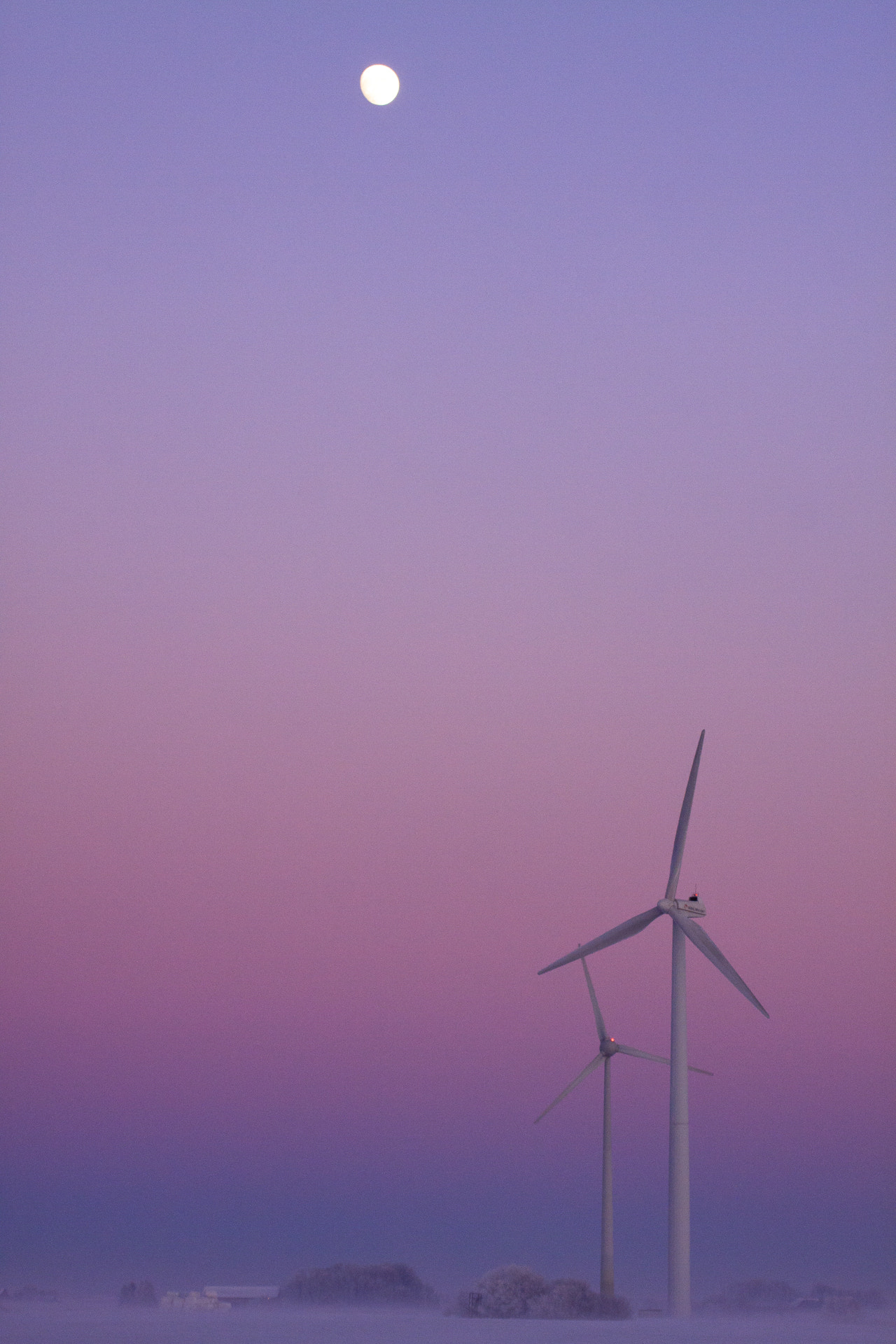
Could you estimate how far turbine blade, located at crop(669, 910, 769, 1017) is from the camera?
2685 inches

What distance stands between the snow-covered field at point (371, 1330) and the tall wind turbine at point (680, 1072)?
35.7 feet

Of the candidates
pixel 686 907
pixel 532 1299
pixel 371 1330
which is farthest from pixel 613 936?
pixel 371 1330

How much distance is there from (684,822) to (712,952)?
22.6 feet

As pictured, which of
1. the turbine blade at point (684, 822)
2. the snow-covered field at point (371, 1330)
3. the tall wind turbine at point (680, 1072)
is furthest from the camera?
the turbine blade at point (684, 822)

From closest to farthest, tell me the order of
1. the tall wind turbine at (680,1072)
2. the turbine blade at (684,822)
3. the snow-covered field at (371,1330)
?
1. the snow-covered field at (371,1330)
2. the tall wind turbine at (680,1072)
3. the turbine blade at (684,822)

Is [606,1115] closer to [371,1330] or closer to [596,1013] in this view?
[596,1013]

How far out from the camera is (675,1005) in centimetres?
6812

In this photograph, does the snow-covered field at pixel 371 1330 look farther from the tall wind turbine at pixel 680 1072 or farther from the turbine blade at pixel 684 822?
the turbine blade at pixel 684 822

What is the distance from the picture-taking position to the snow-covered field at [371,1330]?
38.9 m

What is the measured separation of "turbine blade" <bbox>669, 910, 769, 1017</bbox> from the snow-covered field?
15892mm

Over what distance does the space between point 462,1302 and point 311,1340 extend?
38410 millimetres

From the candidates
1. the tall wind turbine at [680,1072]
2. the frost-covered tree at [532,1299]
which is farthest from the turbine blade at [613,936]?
the frost-covered tree at [532,1299]

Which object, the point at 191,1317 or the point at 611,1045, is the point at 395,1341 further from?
the point at 611,1045

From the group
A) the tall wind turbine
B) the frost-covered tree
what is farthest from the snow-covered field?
the frost-covered tree
